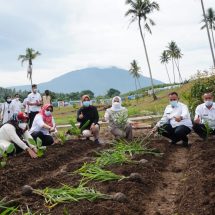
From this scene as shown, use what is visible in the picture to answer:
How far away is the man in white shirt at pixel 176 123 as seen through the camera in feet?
25.6

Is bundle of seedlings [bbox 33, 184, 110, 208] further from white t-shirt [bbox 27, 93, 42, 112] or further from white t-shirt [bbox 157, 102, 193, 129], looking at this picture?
white t-shirt [bbox 27, 93, 42, 112]

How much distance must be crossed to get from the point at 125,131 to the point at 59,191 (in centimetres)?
482

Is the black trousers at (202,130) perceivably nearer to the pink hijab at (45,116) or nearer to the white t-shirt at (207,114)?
the white t-shirt at (207,114)

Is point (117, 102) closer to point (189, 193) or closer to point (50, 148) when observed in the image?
point (50, 148)

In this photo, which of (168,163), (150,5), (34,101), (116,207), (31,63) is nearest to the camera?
(116,207)

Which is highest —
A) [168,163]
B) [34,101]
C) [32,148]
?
[34,101]

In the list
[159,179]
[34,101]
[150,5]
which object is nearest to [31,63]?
[150,5]

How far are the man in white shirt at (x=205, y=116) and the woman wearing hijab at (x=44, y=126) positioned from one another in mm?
2891

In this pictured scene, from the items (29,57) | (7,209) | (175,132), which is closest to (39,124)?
(175,132)

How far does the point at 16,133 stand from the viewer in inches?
264

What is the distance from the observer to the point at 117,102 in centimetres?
882

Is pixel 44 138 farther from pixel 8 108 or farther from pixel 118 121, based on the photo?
pixel 8 108

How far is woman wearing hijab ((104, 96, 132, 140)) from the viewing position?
8.74 metres

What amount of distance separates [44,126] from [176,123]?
2.60 meters
